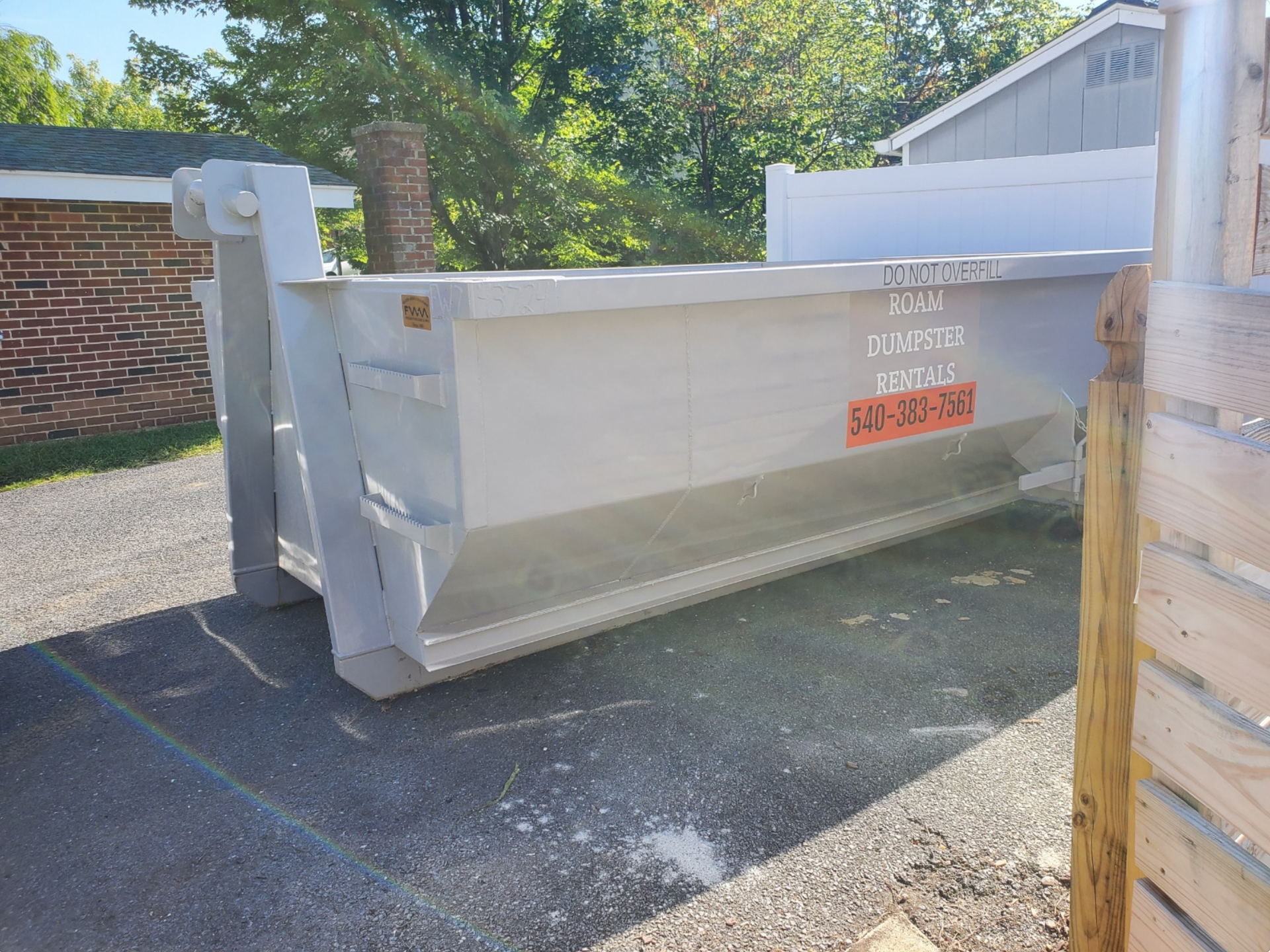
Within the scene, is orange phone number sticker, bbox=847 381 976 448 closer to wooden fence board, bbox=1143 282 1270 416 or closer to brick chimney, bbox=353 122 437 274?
wooden fence board, bbox=1143 282 1270 416

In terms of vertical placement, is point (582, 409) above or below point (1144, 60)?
below

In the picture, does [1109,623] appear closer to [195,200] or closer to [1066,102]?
[195,200]

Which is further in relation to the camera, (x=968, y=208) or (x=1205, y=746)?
(x=968, y=208)

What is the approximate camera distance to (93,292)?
9.78m

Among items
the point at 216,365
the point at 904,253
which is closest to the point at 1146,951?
the point at 216,365

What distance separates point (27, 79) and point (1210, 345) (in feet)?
136

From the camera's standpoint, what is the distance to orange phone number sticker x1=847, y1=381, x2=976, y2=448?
4.14 metres

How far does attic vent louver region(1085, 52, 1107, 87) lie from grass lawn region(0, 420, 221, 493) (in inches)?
469

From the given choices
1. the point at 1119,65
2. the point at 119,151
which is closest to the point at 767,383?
the point at 119,151

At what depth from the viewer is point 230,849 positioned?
2949 millimetres

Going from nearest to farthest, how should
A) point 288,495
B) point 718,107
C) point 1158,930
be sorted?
point 1158,930 → point 288,495 → point 718,107

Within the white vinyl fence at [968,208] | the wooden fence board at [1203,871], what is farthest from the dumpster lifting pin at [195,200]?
the white vinyl fence at [968,208]

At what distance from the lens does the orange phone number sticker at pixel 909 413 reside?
163 inches

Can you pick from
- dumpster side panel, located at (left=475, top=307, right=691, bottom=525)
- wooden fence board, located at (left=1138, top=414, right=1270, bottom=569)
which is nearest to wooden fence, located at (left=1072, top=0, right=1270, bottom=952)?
wooden fence board, located at (left=1138, top=414, right=1270, bottom=569)
